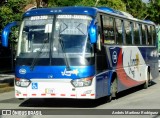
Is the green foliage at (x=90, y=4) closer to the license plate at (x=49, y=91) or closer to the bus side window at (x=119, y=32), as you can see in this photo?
the bus side window at (x=119, y=32)

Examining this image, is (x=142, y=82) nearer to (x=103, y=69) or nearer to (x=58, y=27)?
(x=103, y=69)

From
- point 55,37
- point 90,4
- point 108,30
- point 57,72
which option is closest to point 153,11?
point 90,4

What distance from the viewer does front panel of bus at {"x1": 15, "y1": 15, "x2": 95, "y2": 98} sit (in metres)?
13.3

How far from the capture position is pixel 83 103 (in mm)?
15398

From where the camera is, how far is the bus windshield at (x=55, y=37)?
13445mm

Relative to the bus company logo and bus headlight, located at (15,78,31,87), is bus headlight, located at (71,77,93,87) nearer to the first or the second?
bus headlight, located at (15,78,31,87)

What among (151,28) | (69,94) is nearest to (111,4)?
(151,28)

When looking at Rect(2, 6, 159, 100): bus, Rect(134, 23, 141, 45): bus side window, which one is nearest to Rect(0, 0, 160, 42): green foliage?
Rect(134, 23, 141, 45): bus side window

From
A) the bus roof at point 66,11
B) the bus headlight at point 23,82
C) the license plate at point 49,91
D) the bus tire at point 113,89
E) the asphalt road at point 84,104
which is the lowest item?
the asphalt road at point 84,104

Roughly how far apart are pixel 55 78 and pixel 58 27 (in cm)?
147

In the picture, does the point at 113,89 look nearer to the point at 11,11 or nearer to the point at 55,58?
the point at 55,58

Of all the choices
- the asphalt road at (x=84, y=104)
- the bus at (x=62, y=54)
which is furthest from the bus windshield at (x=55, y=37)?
Answer: the asphalt road at (x=84, y=104)

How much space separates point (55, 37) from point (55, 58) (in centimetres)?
62

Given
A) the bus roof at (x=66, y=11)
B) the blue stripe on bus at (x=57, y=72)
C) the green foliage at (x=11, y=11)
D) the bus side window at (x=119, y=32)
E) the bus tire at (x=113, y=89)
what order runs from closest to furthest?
the blue stripe on bus at (x=57, y=72), the bus roof at (x=66, y=11), the bus tire at (x=113, y=89), the bus side window at (x=119, y=32), the green foliage at (x=11, y=11)
